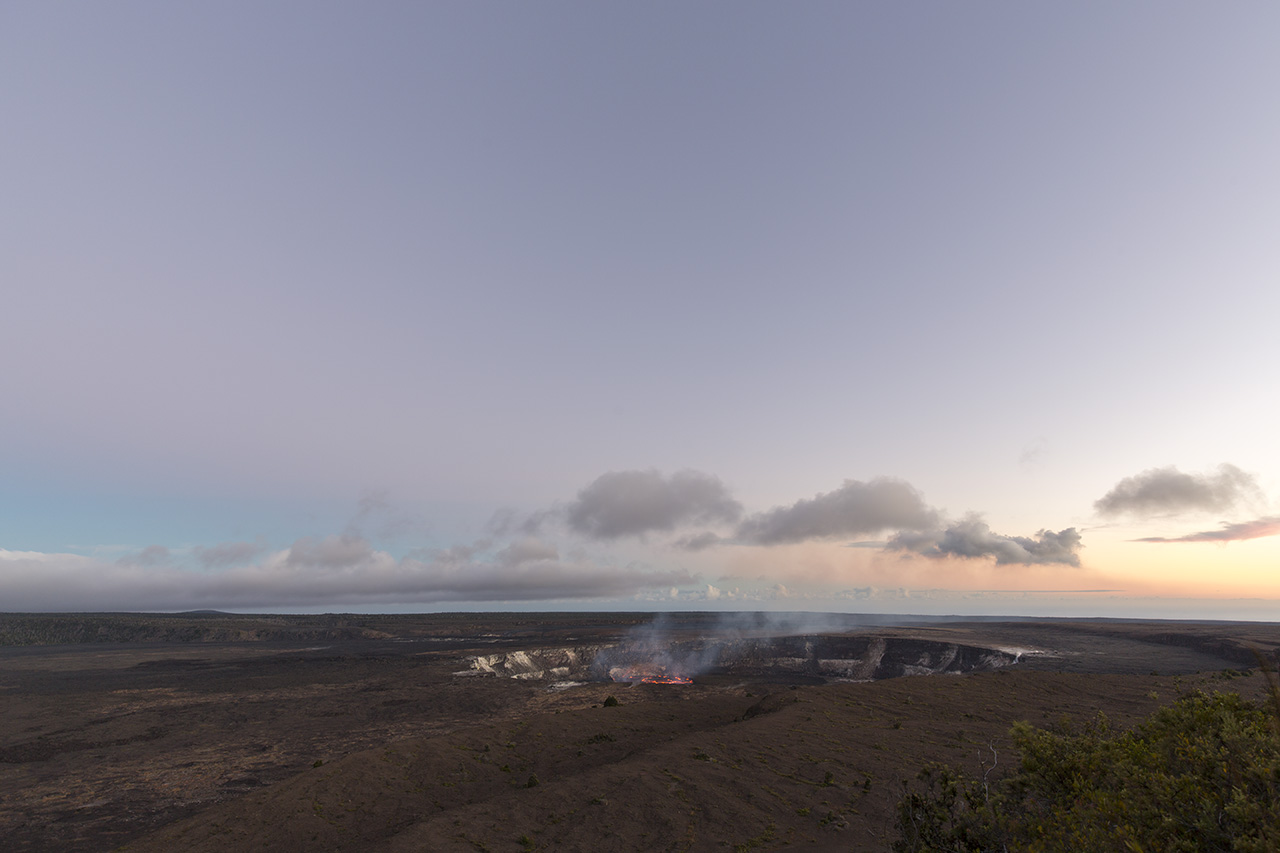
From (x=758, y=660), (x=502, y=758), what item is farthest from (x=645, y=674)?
(x=502, y=758)

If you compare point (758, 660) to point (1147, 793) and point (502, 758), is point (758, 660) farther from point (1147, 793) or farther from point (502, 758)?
point (1147, 793)

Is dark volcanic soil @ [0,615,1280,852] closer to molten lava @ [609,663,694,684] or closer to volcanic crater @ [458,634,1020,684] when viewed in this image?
molten lava @ [609,663,694,684]

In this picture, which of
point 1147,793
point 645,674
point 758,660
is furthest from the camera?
point 758,660

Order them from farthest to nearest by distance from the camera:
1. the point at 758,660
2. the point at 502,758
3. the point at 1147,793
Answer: the point at 758,660, the point at 502,758, the point at 1147,793

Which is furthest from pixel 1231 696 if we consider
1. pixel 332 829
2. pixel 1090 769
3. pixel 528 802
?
pixel 332 829

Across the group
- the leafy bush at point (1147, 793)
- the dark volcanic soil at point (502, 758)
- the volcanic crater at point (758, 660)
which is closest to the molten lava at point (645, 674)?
the volcanic crater at point (758, 660)

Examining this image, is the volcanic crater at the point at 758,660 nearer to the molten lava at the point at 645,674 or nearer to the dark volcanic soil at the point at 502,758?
the molten lava at the point at 645,674

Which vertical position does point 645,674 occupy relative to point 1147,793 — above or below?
below
